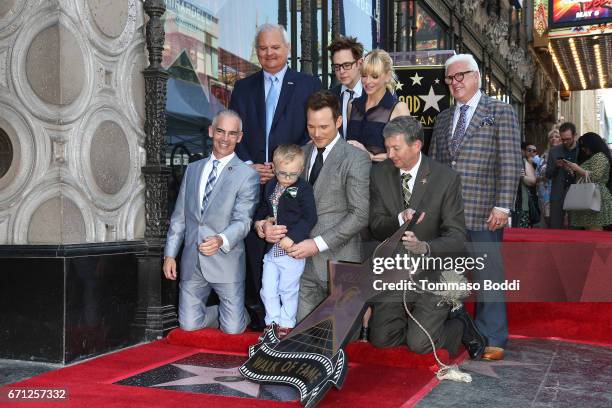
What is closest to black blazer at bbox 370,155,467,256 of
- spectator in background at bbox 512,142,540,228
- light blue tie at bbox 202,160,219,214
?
light blue tie at bbox 202,160,219,214

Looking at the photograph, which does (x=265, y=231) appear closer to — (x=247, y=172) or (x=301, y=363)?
(x=247, y=172)

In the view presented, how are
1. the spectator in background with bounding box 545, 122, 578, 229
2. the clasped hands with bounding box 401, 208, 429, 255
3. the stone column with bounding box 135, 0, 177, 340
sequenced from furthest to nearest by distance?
the spectator in background with bounding box 545, 122, 578, 229 < the stone column with bounding box 135, 0, 177, 340 < the clasped hands with bounding box 401, 208, 429, 255

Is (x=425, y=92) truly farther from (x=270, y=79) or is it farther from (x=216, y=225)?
(x=216, y=225)

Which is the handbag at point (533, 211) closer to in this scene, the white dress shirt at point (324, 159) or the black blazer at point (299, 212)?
the white dress shirt at point (324, 159)

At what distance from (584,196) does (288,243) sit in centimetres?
517

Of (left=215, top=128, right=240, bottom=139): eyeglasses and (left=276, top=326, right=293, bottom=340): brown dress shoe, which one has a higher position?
(left=215, top=128, right=240, bottom=139): eyeglasses

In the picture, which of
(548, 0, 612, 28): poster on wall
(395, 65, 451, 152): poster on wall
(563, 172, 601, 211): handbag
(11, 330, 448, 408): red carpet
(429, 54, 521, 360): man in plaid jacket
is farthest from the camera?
(548, 0, 612, 28): poster on wall

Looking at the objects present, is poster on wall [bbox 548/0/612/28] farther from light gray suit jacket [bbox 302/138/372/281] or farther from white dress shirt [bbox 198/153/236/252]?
white dress shirt [bbox 198/153/236/252]

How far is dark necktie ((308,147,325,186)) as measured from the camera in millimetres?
5031

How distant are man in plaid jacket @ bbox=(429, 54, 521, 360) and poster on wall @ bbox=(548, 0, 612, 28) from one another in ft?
A: 44.5

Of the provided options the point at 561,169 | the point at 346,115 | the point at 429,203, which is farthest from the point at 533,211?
the point at 429,203

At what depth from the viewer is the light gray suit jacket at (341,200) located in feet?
16.0

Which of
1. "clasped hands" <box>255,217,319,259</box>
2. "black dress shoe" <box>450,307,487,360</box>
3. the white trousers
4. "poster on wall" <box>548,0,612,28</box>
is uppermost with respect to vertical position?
"poster on wall" <box>548,0,612,28</box>

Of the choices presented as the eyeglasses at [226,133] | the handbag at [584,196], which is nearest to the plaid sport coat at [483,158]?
the eyeglasses at [226,133]
